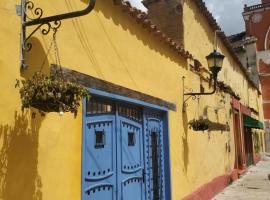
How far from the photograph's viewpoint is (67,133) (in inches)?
170

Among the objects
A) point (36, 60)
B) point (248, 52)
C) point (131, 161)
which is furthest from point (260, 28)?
point (36, 60)

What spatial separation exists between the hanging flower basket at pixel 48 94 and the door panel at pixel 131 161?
230cm

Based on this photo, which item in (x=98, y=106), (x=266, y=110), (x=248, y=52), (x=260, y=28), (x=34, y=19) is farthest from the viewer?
(x=260, y=28)

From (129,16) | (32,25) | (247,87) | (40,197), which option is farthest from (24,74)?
(247,87)

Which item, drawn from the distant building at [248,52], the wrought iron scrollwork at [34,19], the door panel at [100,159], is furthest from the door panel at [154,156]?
the distant building at [248,52]

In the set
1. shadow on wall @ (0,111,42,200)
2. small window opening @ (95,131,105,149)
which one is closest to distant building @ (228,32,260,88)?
small window opening @ (95,131,105,149)

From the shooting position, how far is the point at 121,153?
568 cm

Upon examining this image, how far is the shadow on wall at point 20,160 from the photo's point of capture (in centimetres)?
338

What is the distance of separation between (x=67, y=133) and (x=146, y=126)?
2.60m

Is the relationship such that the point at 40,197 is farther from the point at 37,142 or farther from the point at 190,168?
the point at 190,168

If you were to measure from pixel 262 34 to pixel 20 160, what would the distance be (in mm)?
35951

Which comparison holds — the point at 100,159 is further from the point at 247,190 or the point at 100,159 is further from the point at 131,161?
the point at 247,190

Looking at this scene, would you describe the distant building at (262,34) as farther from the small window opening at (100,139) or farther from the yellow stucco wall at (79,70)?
the small window opening at (100,139)

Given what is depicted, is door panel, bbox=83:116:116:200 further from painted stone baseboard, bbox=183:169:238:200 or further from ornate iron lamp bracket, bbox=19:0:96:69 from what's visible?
painted stone baseboard, bbox=183:169:238:200
